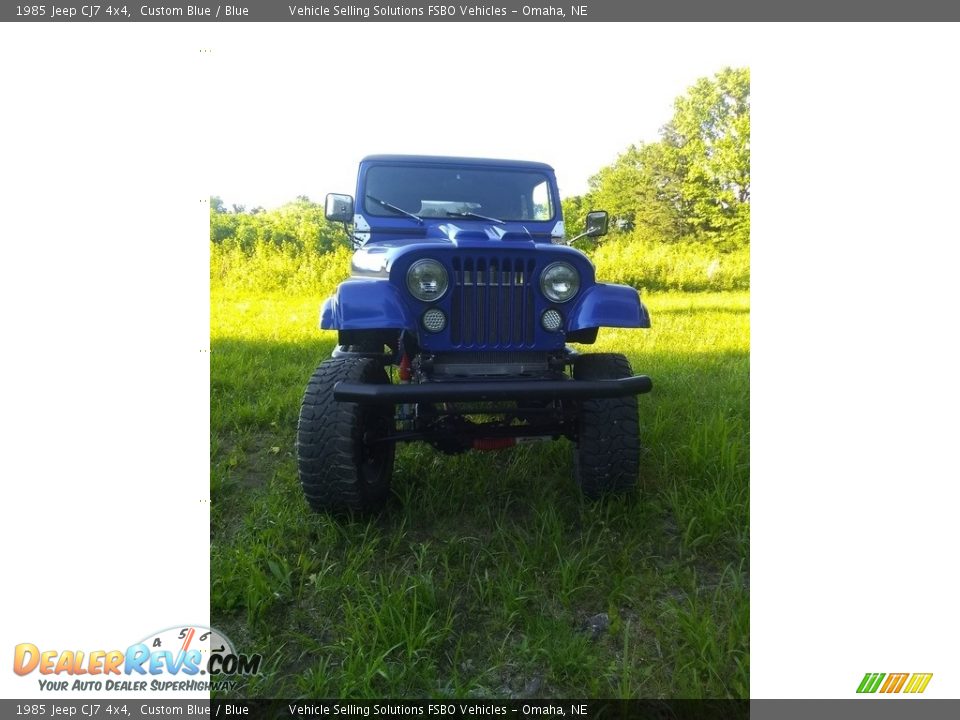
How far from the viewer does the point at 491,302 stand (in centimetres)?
225

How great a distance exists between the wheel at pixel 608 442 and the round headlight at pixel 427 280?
778 mm

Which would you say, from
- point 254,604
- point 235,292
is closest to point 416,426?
point 254,604

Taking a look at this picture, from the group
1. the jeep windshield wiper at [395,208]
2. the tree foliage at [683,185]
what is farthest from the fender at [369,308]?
the tree foliage at [683,185]

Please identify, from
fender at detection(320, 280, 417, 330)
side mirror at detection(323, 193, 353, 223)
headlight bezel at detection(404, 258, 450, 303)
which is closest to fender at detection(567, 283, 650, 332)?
headlight bezel at detection(404, 258, 450, 303)

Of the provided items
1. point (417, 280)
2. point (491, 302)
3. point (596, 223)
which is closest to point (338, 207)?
point (417, 280)

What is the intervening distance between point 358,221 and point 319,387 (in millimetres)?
1286

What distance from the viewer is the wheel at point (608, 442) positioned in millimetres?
2301

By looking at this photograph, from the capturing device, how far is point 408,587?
1970 millimetres

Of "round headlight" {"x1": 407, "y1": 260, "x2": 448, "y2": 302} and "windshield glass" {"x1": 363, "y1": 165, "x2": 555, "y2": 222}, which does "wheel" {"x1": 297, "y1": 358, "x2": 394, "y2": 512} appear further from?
"windshield glass" {"x1": 363, "y1": 165, "x2": 555, "y2": 222}

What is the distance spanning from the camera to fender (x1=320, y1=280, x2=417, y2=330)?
6.78ft

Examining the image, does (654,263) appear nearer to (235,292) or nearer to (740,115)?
(740,115)


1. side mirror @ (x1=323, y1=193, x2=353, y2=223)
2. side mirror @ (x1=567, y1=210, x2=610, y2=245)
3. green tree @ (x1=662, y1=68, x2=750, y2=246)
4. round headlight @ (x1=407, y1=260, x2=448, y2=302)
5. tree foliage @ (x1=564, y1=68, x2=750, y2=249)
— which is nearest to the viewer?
round headlight @ (x1=407, y1=260, x2=448, y2=302)
